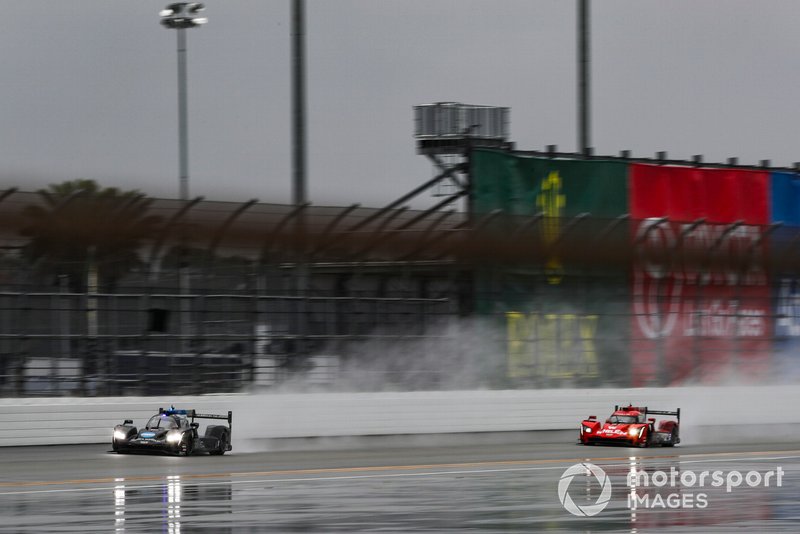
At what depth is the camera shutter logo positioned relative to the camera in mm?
13500

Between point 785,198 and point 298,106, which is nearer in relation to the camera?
point 298,106

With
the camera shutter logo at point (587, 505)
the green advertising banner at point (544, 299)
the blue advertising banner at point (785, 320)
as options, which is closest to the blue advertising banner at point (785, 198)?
the blue advertising banner at point (785, 320)

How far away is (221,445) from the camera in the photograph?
21156 mm

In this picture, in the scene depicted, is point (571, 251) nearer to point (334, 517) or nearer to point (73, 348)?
point (73, 348)

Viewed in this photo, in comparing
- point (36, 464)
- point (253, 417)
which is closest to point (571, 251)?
point (253, 417)

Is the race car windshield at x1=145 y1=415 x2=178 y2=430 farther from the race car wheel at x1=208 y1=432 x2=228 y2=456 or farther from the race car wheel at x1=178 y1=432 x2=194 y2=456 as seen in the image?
the race car wheel at x1=208 y1=432 x2=228 y2=456

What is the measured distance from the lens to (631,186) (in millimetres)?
33625

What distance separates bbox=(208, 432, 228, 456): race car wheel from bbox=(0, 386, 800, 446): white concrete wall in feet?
7.97

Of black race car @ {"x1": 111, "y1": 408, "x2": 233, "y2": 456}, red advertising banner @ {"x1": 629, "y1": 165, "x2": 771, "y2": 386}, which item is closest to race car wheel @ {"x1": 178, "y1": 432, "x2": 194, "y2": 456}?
black race car @ {"x1": 111, "y1": 408, "x2": 233, "y2": 456}

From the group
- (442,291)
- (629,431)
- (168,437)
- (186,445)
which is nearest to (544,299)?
(442,291)

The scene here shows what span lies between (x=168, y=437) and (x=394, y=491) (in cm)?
586

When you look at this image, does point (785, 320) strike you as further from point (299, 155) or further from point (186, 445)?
point (186, 445)

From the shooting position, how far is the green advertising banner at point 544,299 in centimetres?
2923

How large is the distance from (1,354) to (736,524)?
14.4 metres
